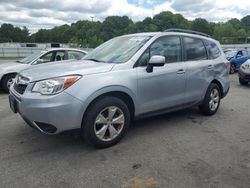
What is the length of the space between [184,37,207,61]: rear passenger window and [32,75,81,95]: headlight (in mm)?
2494

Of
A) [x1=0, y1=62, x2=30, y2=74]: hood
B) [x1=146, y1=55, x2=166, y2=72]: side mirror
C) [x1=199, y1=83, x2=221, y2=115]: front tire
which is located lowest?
[x1=199, y1=83, x2=221, y2=115]: front tire

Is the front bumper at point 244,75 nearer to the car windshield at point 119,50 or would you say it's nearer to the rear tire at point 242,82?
the rear tire at point 242,82

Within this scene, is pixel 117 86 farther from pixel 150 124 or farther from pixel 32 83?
pixel 150 124

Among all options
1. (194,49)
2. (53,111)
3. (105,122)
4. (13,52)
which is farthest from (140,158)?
(13,52)

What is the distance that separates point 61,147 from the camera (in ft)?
14.4

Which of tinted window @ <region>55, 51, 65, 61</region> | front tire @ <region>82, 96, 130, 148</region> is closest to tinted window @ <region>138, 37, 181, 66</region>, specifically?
front tire @ <region>82, 96, 130, 148</region>

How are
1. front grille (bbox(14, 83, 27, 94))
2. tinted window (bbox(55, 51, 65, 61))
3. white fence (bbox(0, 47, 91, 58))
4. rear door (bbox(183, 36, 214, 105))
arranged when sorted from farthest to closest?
white fence (bbox(0, 47, 91, 58)) → tinted window (bbox(55, 51, 65, 61)) → rear door (bbox(183, 36, 214, 105)) → front grille (bbox(14, 83, 27, 94))

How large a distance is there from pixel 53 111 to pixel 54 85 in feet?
1.13

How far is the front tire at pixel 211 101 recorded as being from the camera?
606 cm

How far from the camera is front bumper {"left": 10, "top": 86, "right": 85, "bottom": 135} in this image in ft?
12.5

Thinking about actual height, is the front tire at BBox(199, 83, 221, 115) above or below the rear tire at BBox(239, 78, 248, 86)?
above

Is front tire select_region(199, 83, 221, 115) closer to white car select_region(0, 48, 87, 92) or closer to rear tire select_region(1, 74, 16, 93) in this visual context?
white car select_region(0, 48, 87, 92)

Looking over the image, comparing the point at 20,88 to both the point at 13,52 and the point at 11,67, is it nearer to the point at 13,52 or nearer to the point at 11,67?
the point at 11,67

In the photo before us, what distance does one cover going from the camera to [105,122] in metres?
4.25
